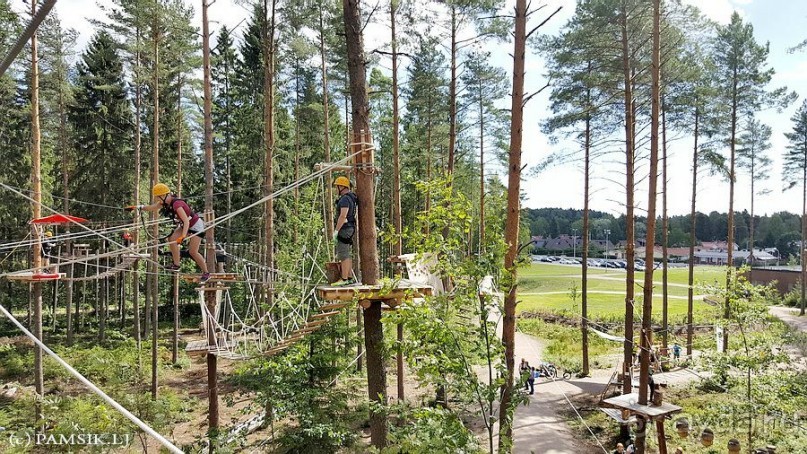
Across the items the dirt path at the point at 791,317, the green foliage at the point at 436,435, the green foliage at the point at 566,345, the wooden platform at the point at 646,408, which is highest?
the green foliage at the point at 436,435

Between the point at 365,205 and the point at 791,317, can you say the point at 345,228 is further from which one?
the point at 791,317

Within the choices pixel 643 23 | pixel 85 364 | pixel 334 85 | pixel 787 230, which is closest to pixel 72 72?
pixel 334 85

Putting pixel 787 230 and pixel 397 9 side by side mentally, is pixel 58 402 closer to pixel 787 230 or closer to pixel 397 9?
pixel 397 9

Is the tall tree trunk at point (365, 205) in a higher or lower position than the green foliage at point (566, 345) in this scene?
higher

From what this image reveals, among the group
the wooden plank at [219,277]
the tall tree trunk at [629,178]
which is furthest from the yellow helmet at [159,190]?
the tall tree trunk at [629,178]

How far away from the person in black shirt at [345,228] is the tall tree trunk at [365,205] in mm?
151

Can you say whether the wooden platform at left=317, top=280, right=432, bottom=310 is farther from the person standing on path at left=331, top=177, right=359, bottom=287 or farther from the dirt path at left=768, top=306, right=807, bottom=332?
the dirt path at left=768, top=306, right=807, bottom=332

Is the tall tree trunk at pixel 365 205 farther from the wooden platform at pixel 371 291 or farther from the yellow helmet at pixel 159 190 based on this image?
the yellow helmet at pixel 159 190

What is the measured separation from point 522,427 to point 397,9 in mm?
11413

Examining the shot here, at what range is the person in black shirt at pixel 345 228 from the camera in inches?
238

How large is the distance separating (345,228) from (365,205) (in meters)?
0.42

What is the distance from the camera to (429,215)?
4.73 m

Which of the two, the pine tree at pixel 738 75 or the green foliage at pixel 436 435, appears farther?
the pine tree at pixel 738 75

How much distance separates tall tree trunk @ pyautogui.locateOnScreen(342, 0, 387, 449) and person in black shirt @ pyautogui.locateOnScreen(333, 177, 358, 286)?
15 centimetres
